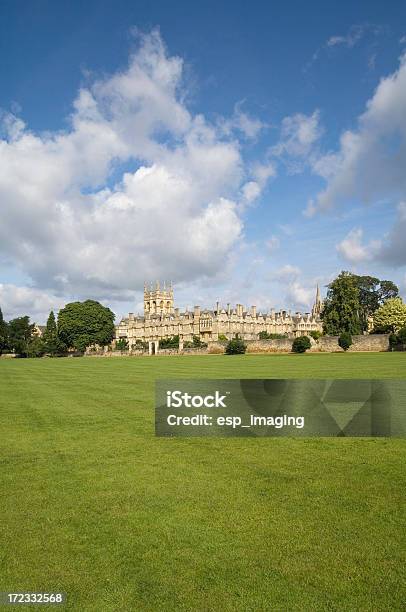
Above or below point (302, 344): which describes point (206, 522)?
below

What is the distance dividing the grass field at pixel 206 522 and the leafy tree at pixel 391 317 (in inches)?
2901

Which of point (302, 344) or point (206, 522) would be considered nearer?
point (206, 522)

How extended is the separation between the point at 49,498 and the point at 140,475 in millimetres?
1596

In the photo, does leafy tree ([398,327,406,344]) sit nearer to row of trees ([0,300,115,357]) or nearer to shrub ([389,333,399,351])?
shrub ([389,333,399,351])

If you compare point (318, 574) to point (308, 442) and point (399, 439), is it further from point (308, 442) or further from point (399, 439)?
point (399, 439)

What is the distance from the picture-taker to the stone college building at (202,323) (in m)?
114

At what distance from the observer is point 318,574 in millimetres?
4941

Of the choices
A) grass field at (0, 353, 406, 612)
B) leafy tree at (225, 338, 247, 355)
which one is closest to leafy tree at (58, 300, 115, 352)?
leafy tree at (225, 338, 247, 355)

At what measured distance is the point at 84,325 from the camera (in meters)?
97.6

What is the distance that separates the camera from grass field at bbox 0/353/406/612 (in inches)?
186

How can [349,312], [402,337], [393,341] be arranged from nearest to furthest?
[402,337] → [393,341] → [349,312]

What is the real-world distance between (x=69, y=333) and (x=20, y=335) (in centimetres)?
1343

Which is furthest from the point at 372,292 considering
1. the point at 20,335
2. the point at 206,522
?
the point at 206,522

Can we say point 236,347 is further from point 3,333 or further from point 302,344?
point 3,333
